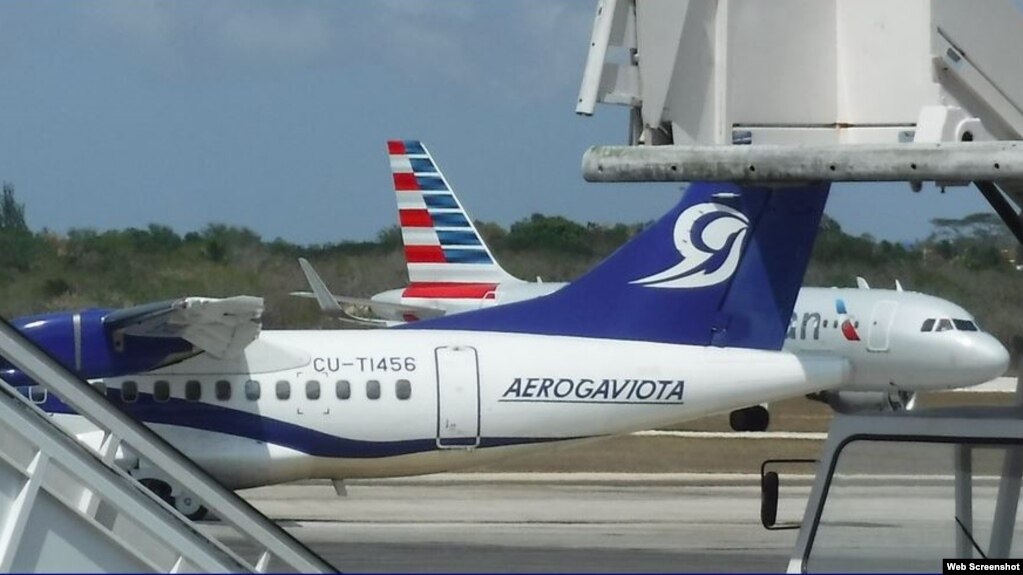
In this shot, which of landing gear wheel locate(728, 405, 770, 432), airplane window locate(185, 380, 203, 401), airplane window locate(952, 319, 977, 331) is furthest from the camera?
airplane window locate(952, 319, 977, 331)

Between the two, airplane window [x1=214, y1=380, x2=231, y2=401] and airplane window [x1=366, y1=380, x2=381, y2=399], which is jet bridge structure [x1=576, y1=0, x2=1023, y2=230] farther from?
airplane window [x1=214, y1=380, x2=231, y2=401]

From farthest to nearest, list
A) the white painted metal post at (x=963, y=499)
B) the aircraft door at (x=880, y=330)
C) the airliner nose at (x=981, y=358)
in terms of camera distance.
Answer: the aircraft door at (x=880, y=330), the airliner nose at (x=981, y=358), the white painted metal post at (x=963, y=499)

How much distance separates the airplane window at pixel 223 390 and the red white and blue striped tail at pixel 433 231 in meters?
14.9

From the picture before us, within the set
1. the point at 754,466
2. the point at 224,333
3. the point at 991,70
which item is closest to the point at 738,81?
the point at 991,70

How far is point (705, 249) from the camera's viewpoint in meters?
17.0

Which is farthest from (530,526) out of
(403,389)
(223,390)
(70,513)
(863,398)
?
(863,398)

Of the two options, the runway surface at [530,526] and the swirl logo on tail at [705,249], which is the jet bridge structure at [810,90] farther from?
the swirl logo on tail at [705,249]

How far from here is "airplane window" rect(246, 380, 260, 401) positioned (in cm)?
1625

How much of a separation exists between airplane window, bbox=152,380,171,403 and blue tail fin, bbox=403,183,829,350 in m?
2.43

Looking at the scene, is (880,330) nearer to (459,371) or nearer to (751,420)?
(751,420)

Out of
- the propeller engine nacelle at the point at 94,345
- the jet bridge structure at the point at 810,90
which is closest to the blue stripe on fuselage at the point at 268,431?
the propeller engine nacelle at the point at 94,345

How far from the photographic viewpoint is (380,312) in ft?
103

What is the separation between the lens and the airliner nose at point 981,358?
27.2 metres

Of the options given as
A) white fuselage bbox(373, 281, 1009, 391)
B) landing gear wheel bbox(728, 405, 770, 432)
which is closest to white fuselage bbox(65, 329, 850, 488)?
landing gear wheel bbox(728, 405, 770, 432)
